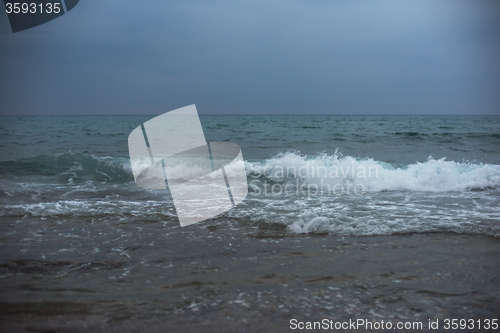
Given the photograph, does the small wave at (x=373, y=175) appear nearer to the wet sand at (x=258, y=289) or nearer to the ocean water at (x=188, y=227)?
the ocean water at (x=188, y=227)

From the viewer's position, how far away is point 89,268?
11.2 feet

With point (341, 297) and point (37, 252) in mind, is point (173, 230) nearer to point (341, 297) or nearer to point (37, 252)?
point (37, 252)

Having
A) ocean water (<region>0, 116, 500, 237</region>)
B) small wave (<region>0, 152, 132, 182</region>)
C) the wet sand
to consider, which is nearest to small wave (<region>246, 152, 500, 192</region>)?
ocean water (<region>0, 116, 500, 237</region>)

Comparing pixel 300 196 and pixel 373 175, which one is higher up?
pixel 373 175

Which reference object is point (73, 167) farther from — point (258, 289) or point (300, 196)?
point (258, 289)

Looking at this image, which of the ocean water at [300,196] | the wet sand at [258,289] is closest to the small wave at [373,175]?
the ocean water at [300,196]

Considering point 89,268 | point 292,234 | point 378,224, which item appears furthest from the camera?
point 378,224

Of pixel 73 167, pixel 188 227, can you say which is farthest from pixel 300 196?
pixel 73 167

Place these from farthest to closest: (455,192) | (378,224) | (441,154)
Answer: (441,154) < (455,192) < (378,224)

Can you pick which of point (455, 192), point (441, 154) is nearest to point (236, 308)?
point (455, 192)

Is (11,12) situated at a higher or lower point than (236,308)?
higher

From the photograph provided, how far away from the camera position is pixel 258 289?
2.94 meters

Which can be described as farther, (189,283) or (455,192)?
(455,192)

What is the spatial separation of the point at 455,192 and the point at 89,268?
7.63 m
